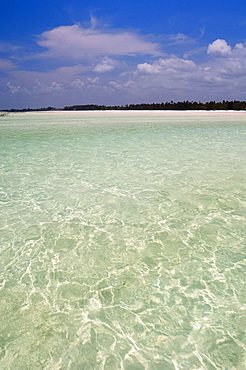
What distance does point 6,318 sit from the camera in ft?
8.64

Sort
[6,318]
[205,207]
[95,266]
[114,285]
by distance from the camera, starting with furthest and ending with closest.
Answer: [205,207]
[95,266]
[114,285]
[6,318]

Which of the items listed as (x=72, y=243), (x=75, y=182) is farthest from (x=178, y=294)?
(x=75, y=182)

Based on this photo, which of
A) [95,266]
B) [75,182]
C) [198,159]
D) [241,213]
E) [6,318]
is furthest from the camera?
[198,159]

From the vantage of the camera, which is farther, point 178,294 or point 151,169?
point 151,169

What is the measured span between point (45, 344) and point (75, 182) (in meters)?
5.14

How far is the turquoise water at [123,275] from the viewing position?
2.30 m

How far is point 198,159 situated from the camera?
32.9 feet

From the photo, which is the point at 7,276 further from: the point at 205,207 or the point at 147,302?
the point at 205,207

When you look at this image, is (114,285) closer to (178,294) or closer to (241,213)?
(178,294)

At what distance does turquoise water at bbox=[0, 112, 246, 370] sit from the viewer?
7.55ft

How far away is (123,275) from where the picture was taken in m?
3.29

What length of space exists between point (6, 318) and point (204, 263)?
253 centimetres

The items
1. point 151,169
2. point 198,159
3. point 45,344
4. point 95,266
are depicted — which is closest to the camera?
point 45,344

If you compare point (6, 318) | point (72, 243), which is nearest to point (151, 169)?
point (72, 243)
